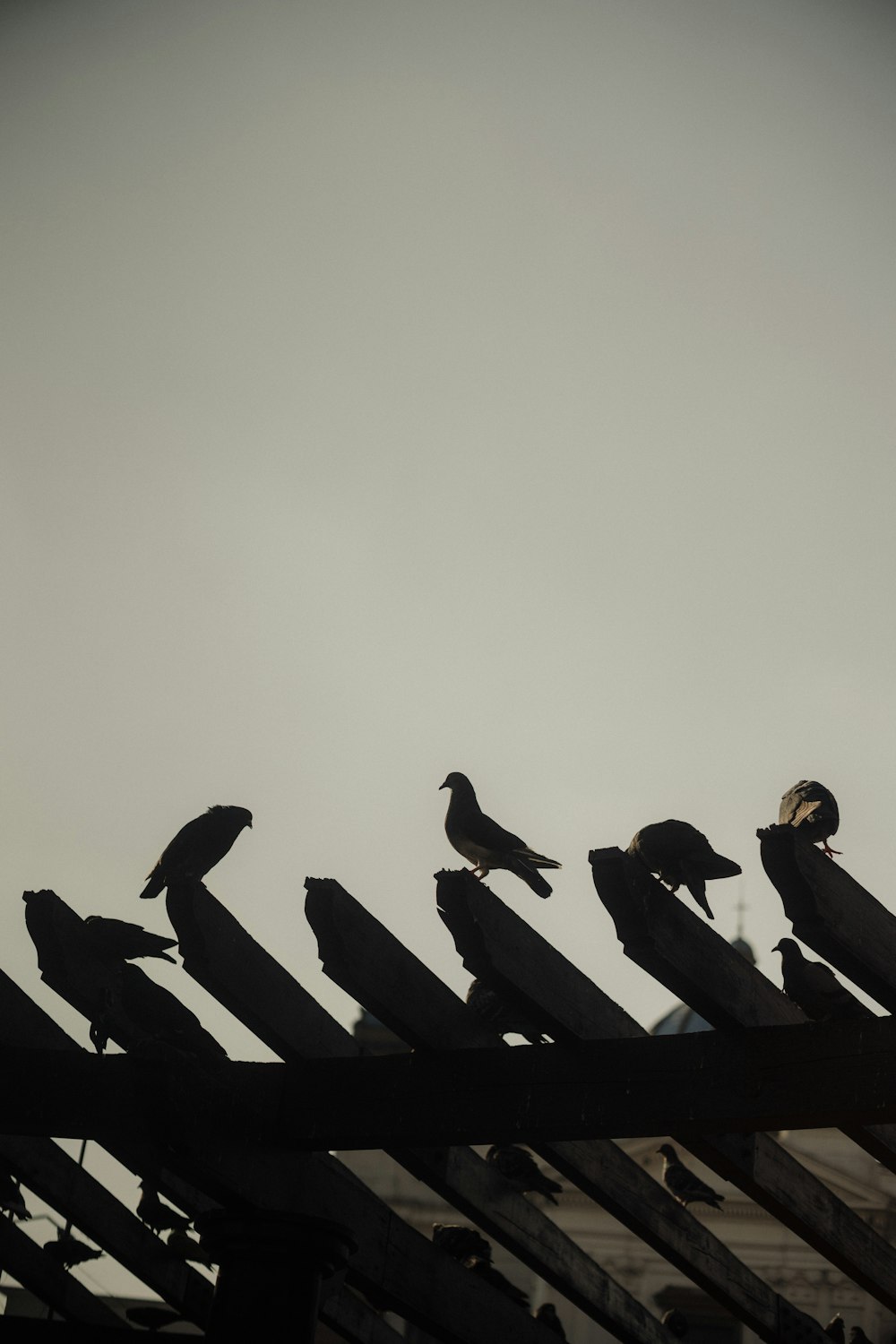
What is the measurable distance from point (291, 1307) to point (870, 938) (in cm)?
280

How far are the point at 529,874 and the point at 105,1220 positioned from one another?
421 centimetres

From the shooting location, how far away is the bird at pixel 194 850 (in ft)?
18.7

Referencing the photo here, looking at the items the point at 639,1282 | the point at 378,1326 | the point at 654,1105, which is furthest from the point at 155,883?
the point at 639,1282

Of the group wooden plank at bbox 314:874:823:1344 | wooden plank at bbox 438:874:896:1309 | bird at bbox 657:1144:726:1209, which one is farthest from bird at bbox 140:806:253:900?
bird at bbox 657:1144:726:1209

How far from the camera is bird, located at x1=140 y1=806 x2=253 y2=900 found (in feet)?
18.7

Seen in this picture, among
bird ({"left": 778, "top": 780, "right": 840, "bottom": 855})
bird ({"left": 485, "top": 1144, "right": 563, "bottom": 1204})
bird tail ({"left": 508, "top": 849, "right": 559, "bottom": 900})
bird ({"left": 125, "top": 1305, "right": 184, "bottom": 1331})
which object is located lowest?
bird ({"left": 125, "top": 1305, "right": 184, "bottom": 1331})

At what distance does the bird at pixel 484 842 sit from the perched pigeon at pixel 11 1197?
3675 mm

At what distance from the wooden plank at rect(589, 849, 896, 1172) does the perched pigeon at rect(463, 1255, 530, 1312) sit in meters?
3.45

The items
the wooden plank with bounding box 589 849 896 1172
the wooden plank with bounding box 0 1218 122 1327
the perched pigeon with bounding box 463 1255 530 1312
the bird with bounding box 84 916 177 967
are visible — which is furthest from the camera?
the wooden plank with bounding box 0 1218 122 1327

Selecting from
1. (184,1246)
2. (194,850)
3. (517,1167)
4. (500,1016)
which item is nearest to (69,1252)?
(184,1246)

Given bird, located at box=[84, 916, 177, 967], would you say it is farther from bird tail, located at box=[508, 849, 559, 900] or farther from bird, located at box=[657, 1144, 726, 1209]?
bird, located at box=[657, 1144, 726, 1209]

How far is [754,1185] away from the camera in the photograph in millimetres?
5754

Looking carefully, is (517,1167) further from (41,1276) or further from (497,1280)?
(41,1276)

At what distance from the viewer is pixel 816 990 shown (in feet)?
16.9
